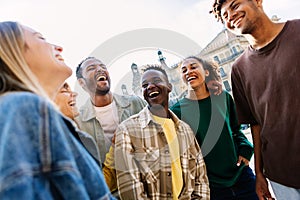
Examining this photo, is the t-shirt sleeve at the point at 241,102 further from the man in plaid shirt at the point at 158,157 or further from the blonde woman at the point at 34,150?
the blonde woman at the point at 34,150

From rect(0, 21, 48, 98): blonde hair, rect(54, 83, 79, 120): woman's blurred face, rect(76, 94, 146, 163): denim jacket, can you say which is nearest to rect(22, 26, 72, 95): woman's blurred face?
rect(0, 21, 48, 98): blonde hair

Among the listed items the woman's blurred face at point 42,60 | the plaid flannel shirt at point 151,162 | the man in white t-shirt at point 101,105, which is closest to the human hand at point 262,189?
the plaid flannel shirt at point 151,162

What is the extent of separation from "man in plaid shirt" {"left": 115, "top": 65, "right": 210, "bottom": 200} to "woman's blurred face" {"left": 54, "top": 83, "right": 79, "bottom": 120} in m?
0.51

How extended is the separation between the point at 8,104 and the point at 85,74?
66.9 inches

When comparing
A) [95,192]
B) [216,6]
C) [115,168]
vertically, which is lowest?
[115,168]

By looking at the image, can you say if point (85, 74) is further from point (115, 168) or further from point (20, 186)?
point (20, 186)

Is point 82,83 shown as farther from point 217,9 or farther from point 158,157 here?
point 217,9

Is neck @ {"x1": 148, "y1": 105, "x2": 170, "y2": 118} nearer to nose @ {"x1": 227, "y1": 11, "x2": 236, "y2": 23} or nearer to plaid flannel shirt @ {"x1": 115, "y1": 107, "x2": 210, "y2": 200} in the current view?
plaid flannel shirt @ {"x1": 115, "y1": 107, "x2": 210, "y2": 200}

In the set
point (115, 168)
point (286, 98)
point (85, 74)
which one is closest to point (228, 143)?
point (286, 98)

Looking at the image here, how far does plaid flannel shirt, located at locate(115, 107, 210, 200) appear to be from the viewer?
4.48 ft

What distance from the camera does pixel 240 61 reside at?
1643 millimetres

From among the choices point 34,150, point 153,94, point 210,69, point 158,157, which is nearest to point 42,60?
point 34,150

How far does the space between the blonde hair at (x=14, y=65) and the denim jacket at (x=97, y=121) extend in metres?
1.13

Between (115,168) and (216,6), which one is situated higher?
(216,6)
